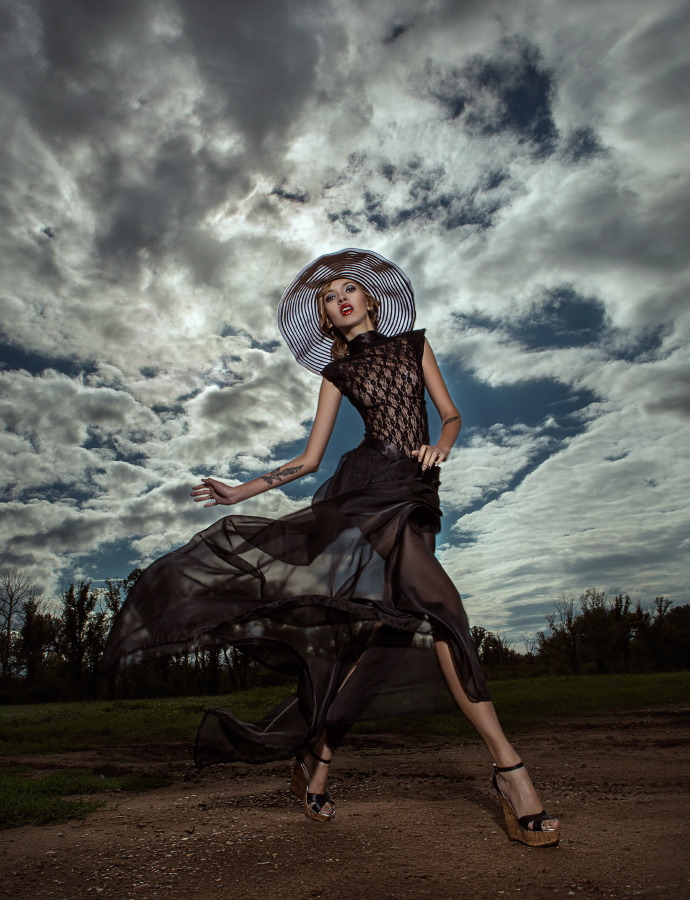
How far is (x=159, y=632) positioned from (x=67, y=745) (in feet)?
21.3

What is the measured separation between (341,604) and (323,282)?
2.37m

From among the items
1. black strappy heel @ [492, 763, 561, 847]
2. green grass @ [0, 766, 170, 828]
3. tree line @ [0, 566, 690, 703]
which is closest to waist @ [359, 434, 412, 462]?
black strappy heel @ [492, 763, 561, 847]

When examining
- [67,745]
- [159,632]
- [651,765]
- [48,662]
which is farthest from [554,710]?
[48,662]

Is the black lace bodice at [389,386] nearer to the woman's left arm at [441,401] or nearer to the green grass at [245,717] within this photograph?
the woman's left arm at [441,401]

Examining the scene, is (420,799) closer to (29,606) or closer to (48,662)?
(48,662)

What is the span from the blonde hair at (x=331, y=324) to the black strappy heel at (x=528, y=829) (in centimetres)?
264

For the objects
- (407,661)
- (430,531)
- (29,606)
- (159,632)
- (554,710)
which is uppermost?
(29,606)

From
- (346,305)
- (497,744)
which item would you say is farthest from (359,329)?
(497,744)

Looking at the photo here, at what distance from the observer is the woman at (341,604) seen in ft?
9.28

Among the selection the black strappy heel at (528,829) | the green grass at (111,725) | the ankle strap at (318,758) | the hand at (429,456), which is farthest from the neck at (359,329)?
the green grass at (111,725)

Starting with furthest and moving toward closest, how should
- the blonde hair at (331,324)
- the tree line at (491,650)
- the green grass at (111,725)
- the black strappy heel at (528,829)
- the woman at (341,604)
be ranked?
the tree line at (491,650), the green grass at (111,725), the blonde hair at (331,324), the woman at (341,604), the black strappy heel at (528,829)

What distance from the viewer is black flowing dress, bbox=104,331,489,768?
9.48 feet

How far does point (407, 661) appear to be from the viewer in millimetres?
2959

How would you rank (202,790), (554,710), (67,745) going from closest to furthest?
(202,790)
(67,745)
(554,710)
